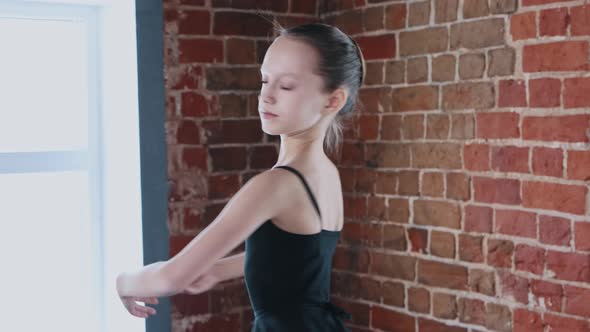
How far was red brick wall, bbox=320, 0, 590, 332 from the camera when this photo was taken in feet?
7.39

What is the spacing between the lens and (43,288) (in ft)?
9.59

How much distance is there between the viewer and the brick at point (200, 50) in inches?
108

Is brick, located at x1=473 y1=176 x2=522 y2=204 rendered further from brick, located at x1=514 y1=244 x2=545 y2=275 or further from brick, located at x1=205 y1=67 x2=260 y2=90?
brick, located at x1=205 y1=67 x2=260 y2=90

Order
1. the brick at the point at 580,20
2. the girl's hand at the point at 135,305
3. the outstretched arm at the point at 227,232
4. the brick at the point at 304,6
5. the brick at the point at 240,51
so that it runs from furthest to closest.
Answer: the brick at the point at 304,6
the brick at the point at 240,51
the brick at the point at 580,20
the girl's hand at the point at 135,305
the outstretched arm at the point at 227,232

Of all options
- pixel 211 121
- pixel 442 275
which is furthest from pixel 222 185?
pixel 442 275

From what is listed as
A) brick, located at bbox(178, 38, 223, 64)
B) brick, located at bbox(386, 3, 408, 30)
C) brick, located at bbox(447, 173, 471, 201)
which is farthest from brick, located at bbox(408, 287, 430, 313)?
brick, located at bbox(178, 38, 223, 64)

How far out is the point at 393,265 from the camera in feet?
9.23

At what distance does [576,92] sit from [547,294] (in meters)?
0.59

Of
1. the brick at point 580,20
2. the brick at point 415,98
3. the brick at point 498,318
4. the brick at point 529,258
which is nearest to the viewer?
the brick at point 580,20

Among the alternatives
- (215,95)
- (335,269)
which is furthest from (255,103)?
(335,269)

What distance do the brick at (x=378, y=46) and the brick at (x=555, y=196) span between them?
0.73 m

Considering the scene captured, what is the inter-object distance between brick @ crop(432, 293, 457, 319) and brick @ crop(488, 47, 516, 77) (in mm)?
746

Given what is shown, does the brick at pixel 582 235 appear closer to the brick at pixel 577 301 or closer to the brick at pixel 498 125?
the brick at pixel 577 301

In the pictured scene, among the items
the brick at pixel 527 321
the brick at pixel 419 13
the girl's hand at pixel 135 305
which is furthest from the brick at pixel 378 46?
the girl's hand at pixel 135 305
